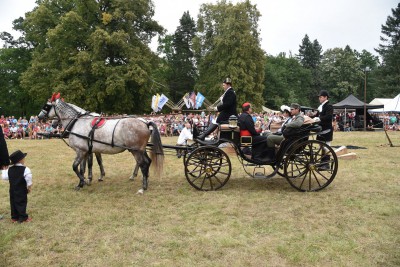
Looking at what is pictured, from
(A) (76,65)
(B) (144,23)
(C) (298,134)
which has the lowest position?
(C) (298,134)

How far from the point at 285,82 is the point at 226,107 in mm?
54502

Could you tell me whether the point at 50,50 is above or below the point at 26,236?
above

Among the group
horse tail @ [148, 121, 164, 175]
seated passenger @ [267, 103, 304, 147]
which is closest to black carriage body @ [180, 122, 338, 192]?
seated passenger @ [267, 103, 304, 147]

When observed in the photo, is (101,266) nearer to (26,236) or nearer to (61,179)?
(26,236)

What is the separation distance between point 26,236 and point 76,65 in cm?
2430

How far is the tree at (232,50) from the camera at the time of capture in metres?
36.7

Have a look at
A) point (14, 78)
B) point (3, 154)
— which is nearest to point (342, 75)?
point (14, 78)

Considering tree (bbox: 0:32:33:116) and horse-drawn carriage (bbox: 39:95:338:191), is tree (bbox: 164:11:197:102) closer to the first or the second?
tree (bbox: 0:32:33:116)

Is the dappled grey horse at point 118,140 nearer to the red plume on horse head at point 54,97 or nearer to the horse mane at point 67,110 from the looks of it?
the horse mane at point 67,110

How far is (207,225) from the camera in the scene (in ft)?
17.3

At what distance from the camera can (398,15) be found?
50.0m

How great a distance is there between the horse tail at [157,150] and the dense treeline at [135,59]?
20.0 metres

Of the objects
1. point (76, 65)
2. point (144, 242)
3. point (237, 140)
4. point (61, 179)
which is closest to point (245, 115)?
point (237, 140)

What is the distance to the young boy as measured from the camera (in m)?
5.43
